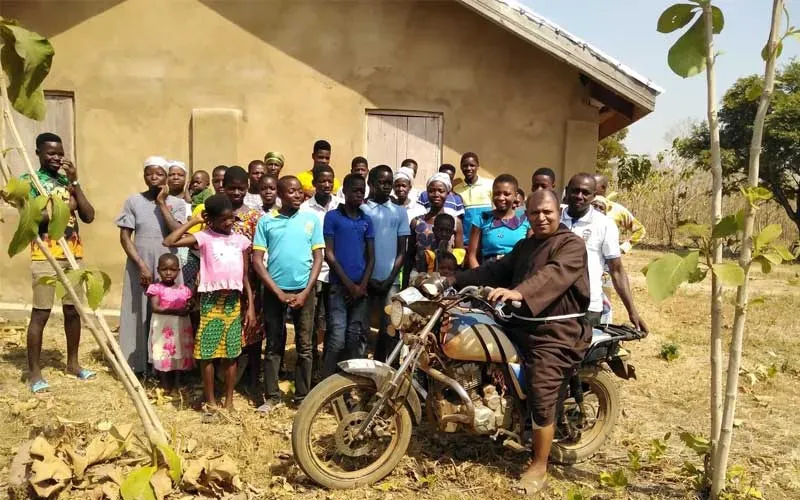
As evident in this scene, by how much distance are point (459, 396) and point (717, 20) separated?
93.3 inches

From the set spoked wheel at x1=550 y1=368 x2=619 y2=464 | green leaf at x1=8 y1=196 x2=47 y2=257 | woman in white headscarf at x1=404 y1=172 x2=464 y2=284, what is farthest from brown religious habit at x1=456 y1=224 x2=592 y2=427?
green leaf at x1=8 y1=196 x2=47 y2=257

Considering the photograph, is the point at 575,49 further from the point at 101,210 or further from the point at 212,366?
the point at 101,210

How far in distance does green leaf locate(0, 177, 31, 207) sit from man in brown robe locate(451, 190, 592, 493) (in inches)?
97.3

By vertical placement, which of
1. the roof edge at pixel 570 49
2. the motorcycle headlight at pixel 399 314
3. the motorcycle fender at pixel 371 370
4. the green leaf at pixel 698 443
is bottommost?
the green leaf at pixel 698 443

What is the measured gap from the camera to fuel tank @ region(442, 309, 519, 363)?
11.5 feet

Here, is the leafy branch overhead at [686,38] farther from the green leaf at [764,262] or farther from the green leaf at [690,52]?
the green leaf at [764,262]

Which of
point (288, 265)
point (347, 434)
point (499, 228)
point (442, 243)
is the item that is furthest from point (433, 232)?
point (347, 434)

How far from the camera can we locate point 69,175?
4.78 metres

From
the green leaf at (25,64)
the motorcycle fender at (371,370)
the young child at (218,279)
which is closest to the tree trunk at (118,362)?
the green leaf at (25,64)

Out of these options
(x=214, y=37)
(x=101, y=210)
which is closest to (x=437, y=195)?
(x=214, y=37)

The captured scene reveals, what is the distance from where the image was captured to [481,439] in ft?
13.9

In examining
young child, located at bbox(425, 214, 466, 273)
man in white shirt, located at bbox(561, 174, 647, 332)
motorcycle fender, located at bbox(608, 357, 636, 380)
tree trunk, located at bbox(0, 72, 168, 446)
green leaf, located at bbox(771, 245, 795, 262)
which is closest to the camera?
green leaf, located at bbox(771, 245, 795, 262)

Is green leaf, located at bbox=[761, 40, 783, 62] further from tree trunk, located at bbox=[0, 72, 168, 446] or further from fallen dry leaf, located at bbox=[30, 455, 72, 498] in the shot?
fallen dry leaf, located at bbox=[30, 455, 72, 498]

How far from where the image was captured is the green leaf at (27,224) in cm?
273
